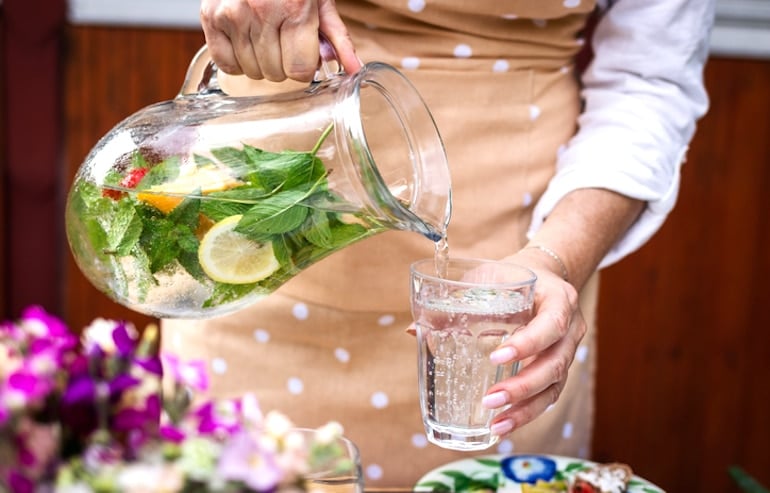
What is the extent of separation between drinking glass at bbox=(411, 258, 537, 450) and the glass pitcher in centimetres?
5

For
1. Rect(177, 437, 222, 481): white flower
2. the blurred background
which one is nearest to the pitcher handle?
Rect(177, 437, 222, 481): white flower

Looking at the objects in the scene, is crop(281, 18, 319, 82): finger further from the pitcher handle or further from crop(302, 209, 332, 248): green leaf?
crop(302, 209, 332, 248): green leaf

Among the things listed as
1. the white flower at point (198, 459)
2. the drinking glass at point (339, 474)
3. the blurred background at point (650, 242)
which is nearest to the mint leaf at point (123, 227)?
the drinking glass at point (339, 474)

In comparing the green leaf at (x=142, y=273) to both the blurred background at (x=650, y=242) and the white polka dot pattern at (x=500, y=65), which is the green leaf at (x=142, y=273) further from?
the blurred background at (x=650, y=242)

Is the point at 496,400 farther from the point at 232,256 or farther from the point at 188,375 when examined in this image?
the point at 188,375

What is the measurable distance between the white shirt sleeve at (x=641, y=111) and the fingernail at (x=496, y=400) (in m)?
0.37

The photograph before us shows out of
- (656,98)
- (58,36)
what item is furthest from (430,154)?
(58,36)

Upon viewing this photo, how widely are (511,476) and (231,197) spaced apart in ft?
1.50

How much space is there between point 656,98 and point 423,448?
50 cm

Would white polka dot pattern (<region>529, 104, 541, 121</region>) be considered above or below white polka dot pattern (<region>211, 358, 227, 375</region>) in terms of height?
above

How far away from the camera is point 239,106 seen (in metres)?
0.75

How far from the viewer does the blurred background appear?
2209mm

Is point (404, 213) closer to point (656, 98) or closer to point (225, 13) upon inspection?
point (225, 13)

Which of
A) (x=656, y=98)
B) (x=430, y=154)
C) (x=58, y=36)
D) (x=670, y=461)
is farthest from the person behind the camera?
(x=670, y=461)
